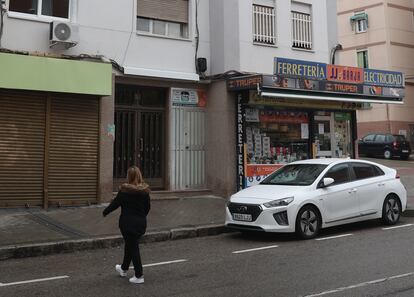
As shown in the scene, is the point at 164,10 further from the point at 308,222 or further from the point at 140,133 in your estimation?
the point at 308,222

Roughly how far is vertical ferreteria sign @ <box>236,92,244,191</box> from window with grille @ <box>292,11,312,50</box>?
297 centimetres

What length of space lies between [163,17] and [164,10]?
0.74ft

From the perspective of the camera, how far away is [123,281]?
6.77m

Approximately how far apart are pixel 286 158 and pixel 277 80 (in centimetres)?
322

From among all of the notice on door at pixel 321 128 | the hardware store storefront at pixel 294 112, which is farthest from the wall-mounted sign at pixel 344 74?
the notice on door at pixel 321 128

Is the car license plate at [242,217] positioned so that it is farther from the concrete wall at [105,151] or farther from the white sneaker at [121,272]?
the concrete wall at [105,151]

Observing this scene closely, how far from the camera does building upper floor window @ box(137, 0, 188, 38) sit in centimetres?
1433

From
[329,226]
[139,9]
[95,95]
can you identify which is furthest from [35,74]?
[329,226]

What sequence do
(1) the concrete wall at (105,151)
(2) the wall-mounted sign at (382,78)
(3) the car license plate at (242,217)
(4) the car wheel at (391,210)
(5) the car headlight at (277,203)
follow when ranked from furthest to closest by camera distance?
1. (2) the wall-mounted sign at (382,78)
2. (1) the concrete wall at (105,151)
3. (4) the car wheel at (391,210)
4. (3) the car license plate at (242,217)
5. (5) the car headlight at (277,203)

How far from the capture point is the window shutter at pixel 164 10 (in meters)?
14.3

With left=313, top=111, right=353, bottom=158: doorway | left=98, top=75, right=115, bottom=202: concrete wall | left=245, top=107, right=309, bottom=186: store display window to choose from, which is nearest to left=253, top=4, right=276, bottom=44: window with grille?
left=245, top=107, right=309, bottom=186: store display window

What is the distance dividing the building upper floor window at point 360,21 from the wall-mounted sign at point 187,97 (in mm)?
24351

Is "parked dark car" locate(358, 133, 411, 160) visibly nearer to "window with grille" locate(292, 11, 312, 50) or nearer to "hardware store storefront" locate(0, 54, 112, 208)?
"window with grille" locate(292, 11, 312, 50)

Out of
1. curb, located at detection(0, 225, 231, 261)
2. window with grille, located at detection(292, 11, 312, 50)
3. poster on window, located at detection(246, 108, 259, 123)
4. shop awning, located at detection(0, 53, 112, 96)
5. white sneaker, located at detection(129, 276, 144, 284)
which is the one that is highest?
window with grille, located at detection(292, 11, 312, 50)
